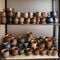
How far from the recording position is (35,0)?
2082mm

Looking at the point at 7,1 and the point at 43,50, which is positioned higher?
the point at 7,1

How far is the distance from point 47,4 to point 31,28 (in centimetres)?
39

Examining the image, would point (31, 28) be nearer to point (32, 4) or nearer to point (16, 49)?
point (32, 4)

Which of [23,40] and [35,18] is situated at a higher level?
[35,18]

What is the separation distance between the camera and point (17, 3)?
6.79ft

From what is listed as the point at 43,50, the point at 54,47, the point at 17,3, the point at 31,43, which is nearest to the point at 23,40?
the point at 31,43

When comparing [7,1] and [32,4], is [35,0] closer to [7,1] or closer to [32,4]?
[32,4]

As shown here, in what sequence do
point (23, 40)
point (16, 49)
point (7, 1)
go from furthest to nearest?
point (7, 1), point (23, 40), point (16, 49)

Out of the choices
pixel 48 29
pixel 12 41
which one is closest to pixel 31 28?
pixel 48 29

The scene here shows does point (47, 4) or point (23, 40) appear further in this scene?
point (47, 4)

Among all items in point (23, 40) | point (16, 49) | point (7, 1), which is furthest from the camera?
point (7, 1)

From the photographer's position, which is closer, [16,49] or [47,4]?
[16,49]

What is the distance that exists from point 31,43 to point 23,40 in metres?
0.11

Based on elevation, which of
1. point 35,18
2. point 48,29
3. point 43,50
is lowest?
point 43,50
